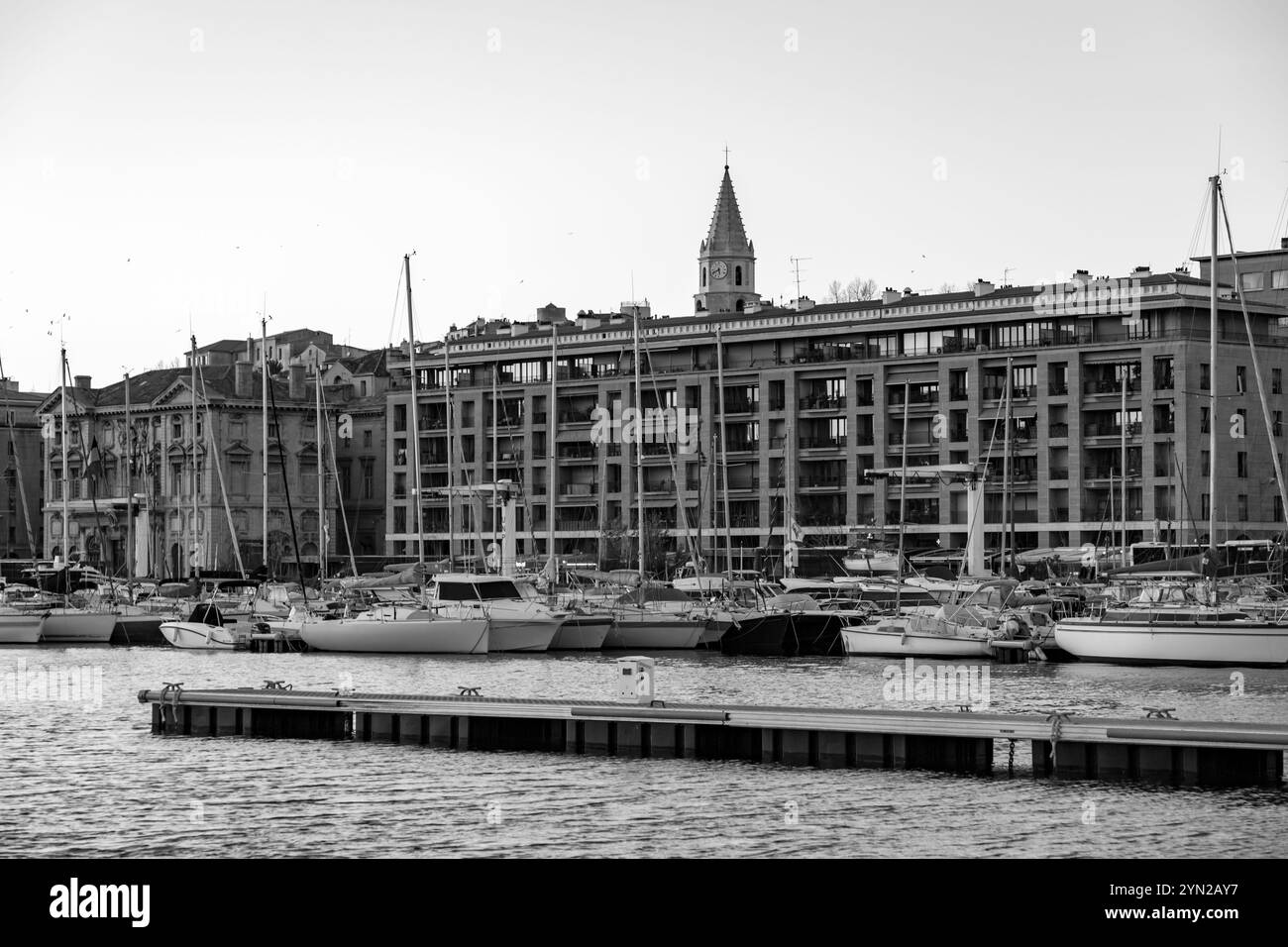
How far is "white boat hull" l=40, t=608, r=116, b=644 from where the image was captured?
3738 inches

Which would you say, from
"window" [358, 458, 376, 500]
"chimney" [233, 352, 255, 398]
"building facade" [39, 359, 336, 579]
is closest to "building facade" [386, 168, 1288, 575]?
"window" [358, 458, 376, 500]

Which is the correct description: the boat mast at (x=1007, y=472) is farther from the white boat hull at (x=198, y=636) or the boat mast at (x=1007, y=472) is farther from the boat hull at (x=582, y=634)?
the white boat hull at (x=198, y=636)

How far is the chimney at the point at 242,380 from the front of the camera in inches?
6181

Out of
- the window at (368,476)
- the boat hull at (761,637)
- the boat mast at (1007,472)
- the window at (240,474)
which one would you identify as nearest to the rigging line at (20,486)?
the window at (240,474)

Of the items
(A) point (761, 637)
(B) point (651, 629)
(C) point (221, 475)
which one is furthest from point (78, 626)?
(A) point (761, 637)

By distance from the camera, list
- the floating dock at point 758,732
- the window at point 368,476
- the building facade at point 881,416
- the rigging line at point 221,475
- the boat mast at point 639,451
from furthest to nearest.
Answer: the window at point 368,476, the building facade at point 881,416, the rigging line at point 221,475, the boat mast at point 639,451, the floating dock at point 758,732

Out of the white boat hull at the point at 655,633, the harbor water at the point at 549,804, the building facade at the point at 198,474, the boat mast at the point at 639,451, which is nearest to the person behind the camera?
the harbor water at the point at 549,804

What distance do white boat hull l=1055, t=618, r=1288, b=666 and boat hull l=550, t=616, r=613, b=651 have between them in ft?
75.3

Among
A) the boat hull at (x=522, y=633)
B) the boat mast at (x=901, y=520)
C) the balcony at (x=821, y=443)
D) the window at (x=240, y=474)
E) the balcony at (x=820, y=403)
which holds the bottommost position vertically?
the boat hull at (x=522, y=633)

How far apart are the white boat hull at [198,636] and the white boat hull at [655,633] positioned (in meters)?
18.5

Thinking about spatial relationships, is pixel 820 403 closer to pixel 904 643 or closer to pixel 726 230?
pixel 726 230

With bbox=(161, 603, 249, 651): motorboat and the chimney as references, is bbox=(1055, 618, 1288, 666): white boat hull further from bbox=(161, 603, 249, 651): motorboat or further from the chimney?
the chimney

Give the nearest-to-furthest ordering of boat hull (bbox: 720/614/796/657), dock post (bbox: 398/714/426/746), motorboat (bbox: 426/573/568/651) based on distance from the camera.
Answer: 1. dock post (bbox: 398/714/426/746)
2. motorboat (bbox: 426/573/568/651)
3. boat hull (bbox: 720/614/796/657)
